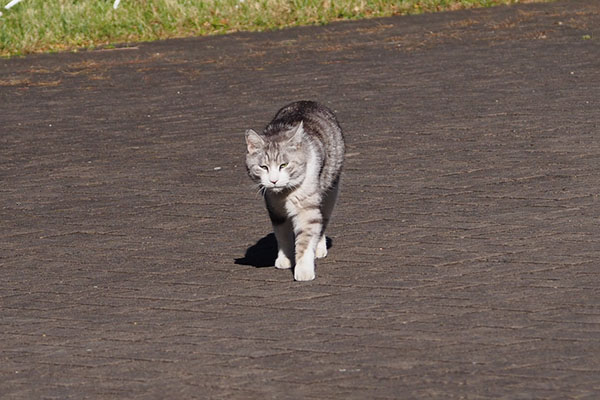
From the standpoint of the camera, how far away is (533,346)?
6676 millimetres

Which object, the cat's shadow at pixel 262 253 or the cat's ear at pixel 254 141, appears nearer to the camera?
the cat's ear at pixel 254 141

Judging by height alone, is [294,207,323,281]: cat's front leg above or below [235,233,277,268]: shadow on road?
above

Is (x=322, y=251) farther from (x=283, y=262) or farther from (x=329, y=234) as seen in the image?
(x=329, y=234)

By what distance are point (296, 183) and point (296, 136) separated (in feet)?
1.05

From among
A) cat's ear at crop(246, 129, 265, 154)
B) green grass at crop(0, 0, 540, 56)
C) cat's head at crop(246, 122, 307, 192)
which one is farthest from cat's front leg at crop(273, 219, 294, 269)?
green grass at crop(0, 0, 540, 56)

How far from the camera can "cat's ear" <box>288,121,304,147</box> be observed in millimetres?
8422

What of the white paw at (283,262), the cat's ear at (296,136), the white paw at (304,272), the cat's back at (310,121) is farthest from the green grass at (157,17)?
the white paw at (304,272)

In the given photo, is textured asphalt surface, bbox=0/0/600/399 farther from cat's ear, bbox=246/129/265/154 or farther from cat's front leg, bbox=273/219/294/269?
cat's ear, bbox=246/129/265/154

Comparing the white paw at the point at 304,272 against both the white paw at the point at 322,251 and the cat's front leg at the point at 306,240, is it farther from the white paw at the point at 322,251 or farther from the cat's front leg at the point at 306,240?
the white paw at the point at 322,251

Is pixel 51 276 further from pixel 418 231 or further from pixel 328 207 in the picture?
pixel 418 231

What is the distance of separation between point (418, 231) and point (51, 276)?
2.70 metres

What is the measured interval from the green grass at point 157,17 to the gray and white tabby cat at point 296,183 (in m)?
11.8

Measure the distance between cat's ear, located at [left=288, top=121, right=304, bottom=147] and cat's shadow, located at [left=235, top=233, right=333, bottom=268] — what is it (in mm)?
979

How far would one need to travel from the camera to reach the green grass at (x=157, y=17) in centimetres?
2014
